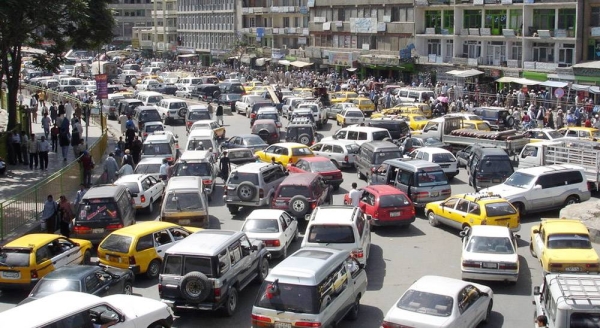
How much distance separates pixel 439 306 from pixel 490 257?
4338mm

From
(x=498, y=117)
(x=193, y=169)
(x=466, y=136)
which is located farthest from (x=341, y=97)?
(x=193, y=169)

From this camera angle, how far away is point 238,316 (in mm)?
16766

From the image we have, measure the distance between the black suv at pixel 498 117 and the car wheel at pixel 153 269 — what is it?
1035 inches

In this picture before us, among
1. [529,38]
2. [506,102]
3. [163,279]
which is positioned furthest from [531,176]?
[529,38]

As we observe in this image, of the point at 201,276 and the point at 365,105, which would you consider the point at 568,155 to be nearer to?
the point at 201,276

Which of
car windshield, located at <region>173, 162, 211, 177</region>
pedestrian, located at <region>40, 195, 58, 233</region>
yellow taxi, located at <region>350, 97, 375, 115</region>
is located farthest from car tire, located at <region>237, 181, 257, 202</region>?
yellow taxi, located at <region>350, 97, 375, 115</region>

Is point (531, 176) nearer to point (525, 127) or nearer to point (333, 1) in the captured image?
point (525, 127)

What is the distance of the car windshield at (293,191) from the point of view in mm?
24062

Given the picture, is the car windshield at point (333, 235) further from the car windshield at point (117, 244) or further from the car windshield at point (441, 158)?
the car windshield at point (441, 158)

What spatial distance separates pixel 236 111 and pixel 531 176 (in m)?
34.7

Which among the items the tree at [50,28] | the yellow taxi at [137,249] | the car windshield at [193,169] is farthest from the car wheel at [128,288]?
the tree at [50,28]

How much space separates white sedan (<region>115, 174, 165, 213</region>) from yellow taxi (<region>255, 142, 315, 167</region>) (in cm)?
633

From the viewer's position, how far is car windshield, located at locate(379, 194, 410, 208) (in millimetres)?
23422

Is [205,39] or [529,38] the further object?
[205,39]
